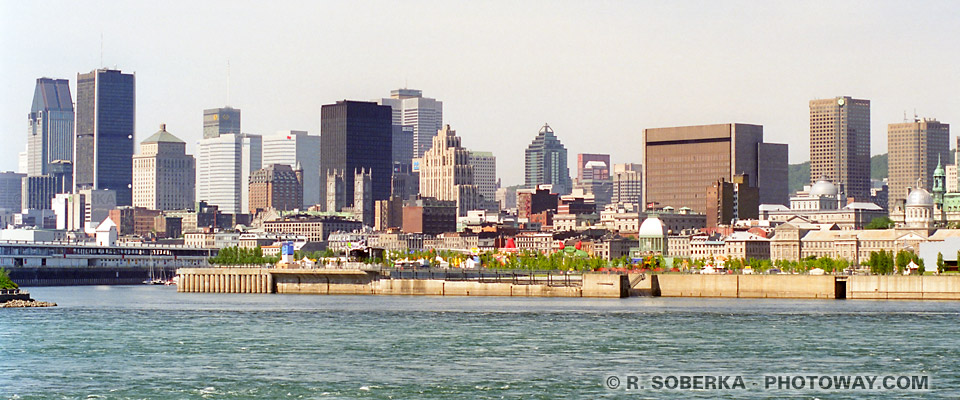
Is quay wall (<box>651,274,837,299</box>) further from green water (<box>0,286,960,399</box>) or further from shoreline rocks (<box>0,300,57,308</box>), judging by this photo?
shoreline rocks (<box>0,300,57,308</box>)

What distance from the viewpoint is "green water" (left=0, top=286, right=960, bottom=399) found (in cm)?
8219

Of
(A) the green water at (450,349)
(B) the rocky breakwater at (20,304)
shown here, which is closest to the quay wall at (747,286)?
(A) the green water at (450,349)

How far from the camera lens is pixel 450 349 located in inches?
4038

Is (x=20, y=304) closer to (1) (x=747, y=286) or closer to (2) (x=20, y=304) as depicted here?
(2) (x=20, y=304)

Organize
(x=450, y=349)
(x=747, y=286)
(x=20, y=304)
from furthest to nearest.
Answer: (x=747, y=286) → (x=20, y=304) → (x=450, y=349)

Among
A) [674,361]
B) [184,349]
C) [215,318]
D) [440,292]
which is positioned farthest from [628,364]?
[440,292]

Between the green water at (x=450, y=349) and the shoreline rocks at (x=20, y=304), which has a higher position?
the shoreline rocks at (x=20, y=304)

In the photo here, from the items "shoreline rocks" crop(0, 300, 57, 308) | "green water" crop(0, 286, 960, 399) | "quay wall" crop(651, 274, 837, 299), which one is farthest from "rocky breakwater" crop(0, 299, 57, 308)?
"quay wall" crop(651, 274, 837, 299)

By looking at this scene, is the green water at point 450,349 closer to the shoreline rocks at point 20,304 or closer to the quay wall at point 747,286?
the shoreline rocks at point 20,304

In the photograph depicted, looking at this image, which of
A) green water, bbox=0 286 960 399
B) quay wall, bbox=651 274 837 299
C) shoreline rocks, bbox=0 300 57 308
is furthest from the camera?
quay wall, bbox=651 274 837 299

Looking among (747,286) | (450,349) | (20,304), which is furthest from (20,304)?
(747,286)

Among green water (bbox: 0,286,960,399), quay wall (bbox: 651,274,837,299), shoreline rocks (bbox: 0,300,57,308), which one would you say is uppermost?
quay wall (bbox: 651,274,837,299)

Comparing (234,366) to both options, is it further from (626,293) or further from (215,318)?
(626,293)

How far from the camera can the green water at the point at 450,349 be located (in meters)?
82.2
